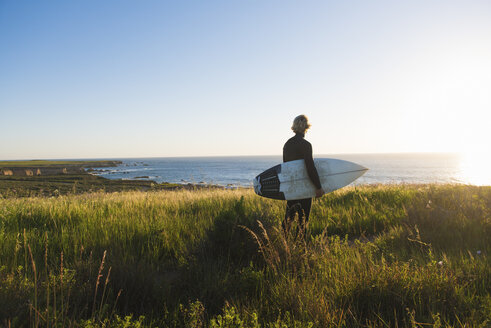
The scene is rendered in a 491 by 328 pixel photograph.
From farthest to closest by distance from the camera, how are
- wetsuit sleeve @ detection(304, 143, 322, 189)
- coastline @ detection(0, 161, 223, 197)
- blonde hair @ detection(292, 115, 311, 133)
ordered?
coastline @ detection(0, 161, 223, 197), blonde hair @ detection(292, 115, 311, 133), wetsuit sleeve @ detection(304, 143, 322, 189)

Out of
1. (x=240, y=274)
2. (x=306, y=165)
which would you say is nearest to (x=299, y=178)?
(x=306, y=165)

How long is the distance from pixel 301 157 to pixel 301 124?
66 cm

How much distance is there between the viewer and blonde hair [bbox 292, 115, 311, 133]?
15.7 feet

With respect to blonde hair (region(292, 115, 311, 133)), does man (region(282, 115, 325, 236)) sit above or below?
below

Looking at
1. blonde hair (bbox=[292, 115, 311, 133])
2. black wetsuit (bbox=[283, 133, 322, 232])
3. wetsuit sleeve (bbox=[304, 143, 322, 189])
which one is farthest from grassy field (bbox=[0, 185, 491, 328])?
blonde hair (bbox=[292, 115, 311, 133])

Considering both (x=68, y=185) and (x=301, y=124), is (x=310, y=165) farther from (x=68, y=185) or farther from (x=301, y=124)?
(x=68, y=185)

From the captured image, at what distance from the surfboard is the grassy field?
912 mm

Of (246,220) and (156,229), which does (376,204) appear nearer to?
(246,220)

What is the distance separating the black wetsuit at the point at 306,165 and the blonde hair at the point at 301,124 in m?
0.10

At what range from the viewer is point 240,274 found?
3.07 metres

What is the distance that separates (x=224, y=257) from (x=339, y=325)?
1806 millimetres

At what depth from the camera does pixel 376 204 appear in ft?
22.0

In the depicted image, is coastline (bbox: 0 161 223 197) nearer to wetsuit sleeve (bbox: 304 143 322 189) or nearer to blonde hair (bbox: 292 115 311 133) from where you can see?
blonde hair (bbox: 292 115 311 133)

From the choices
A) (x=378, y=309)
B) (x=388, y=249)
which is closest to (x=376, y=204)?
(x=388, y=249)
